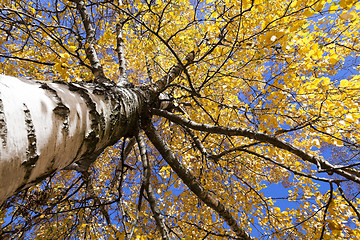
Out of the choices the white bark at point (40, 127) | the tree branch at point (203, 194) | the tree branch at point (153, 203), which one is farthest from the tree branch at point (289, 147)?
the white bark at point (40, 127)

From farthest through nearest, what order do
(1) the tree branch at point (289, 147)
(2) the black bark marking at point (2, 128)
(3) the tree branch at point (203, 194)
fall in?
(3) the tree branch at point (203, 194)
(1) the tree branch at point (289, 147)
(2) the black bark marking at point (2, 128)

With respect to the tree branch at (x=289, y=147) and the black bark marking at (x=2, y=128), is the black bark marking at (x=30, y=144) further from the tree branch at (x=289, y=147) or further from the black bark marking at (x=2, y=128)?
the tree branch at (x=289, y=147)

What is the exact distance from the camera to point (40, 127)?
0.58 metres

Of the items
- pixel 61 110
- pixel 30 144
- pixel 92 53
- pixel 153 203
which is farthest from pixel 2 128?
pixel 92 53

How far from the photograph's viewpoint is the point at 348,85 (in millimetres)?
1611

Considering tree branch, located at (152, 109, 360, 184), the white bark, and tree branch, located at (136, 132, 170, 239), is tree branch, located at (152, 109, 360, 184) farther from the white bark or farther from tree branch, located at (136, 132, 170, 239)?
the white bark

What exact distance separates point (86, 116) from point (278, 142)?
4.42ft

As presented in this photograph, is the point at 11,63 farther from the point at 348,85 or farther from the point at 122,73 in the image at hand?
the point at 348,85

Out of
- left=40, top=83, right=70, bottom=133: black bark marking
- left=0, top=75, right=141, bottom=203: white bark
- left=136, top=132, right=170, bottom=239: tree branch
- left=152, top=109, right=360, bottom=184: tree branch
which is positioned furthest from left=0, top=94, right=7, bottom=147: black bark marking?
left=152, top=109, right=360, bottom=184: tree branch

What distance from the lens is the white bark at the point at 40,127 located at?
489 mm

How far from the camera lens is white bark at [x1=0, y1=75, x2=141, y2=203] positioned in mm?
489

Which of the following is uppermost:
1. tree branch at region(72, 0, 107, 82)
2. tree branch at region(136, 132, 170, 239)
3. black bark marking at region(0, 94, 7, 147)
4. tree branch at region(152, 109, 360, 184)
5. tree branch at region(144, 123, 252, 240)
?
tree branch at region(72, 0, 107, 82)

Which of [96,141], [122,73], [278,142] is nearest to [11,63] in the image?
[122,73]

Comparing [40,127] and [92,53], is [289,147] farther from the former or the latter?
[92,53]
